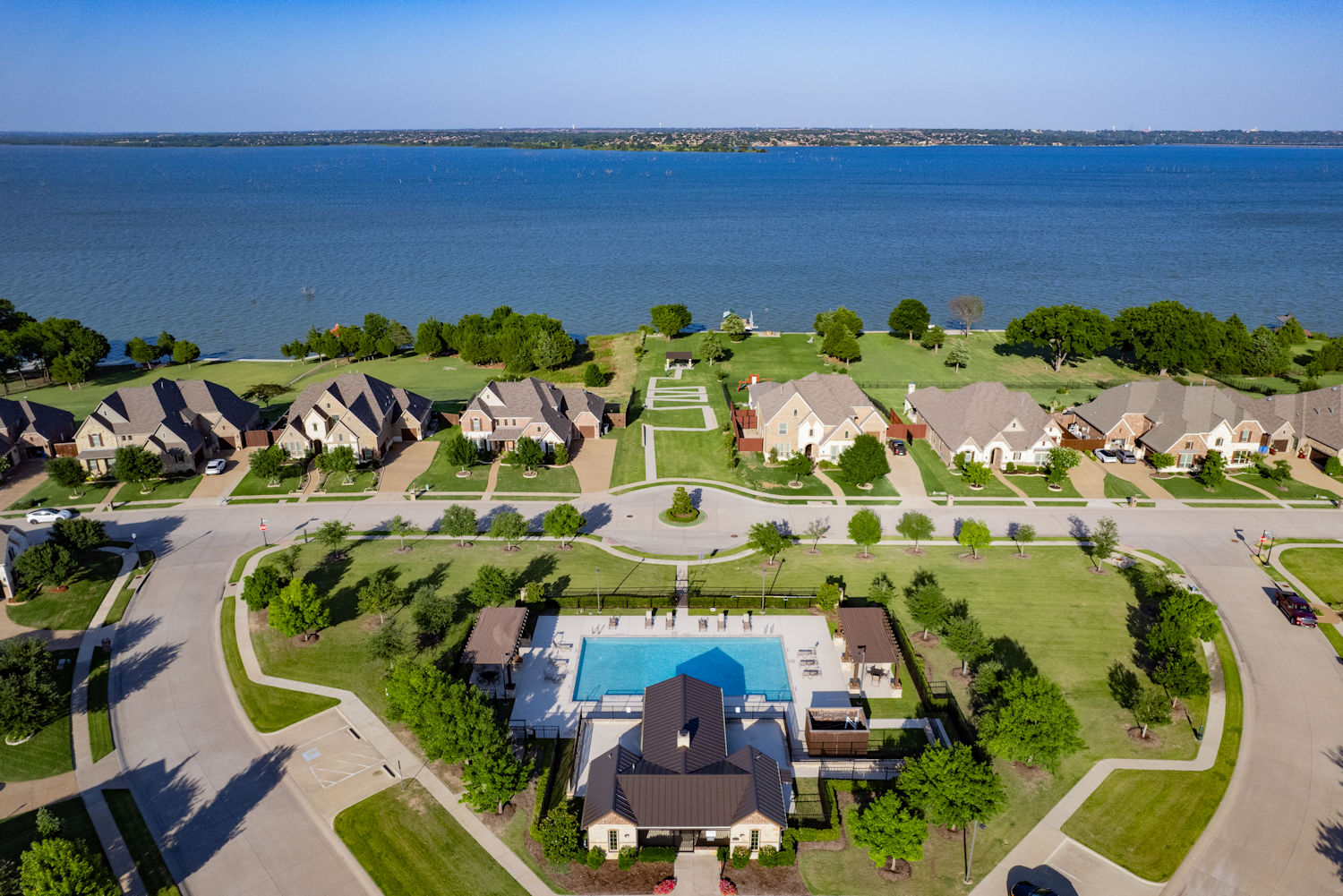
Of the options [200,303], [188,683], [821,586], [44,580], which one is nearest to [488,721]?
[188,683]

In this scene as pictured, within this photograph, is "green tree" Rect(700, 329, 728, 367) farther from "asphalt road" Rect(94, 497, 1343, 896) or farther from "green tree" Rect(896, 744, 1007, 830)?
"green tree" Rect(896, 744, 1007, 830)

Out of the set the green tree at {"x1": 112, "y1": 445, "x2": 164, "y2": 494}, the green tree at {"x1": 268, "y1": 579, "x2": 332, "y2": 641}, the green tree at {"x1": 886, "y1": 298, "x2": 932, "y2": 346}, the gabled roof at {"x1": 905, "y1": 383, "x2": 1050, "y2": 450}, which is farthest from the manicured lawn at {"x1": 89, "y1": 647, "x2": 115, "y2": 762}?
the green tree at {"x1": 886, "y1": 298, "x2": 932, "y2": 346}

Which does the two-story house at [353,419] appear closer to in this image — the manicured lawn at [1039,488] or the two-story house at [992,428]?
the two-story house at [992,428]

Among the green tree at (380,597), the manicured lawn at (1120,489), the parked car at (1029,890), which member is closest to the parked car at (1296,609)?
the manicured lawn at (1120,489)

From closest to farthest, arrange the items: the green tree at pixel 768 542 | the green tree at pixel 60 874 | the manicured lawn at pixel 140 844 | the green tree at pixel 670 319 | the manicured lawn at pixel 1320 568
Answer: the green tree at pixel 60 874 → the manicured lawn at pixel 140 844 → the manicured lawn at pixel 1320 568 → the green tree at pixel 768 542 → the green tree at pixel 670 319

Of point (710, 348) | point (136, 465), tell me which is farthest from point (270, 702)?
point (710, 348)

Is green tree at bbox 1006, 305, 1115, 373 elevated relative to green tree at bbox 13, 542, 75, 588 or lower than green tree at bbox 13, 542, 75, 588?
elevated

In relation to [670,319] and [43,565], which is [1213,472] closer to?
[670,319]
